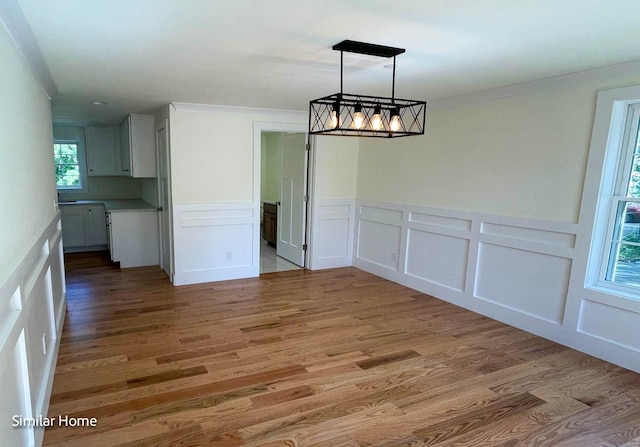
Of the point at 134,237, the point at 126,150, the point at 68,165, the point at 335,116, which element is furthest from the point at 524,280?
the point at 68,165

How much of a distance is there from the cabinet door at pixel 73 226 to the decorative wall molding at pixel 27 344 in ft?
13.8

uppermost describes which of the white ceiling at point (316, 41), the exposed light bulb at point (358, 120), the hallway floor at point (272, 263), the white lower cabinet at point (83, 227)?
the white ceiling at point (316, 41)

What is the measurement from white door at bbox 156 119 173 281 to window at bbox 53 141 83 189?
2759 millimetres

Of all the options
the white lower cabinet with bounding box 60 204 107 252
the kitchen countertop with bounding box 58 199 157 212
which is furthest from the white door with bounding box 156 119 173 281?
the white lower cabinet with bounding box 60 204 107 252

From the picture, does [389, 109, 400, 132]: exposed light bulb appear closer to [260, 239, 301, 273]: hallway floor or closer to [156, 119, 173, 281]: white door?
[156, 119, 173, 281]: white door

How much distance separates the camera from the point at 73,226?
21.1 ft

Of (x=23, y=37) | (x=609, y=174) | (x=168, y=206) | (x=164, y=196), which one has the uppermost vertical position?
(x=23, y=37)

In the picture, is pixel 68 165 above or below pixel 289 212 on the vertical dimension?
above

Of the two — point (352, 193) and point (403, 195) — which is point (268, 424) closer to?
point (403, 195)

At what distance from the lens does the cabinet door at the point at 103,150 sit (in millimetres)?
6676

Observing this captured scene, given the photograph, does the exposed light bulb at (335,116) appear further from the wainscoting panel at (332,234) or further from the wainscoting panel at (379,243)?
the wainscoting panel at (332,234)

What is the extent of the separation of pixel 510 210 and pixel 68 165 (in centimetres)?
726

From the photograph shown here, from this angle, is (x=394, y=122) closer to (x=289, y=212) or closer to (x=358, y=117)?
(x=358, y=117)

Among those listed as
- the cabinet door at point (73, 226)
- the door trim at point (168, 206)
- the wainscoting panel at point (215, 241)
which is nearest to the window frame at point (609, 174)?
the wainscoting panel at point (215, 241)
